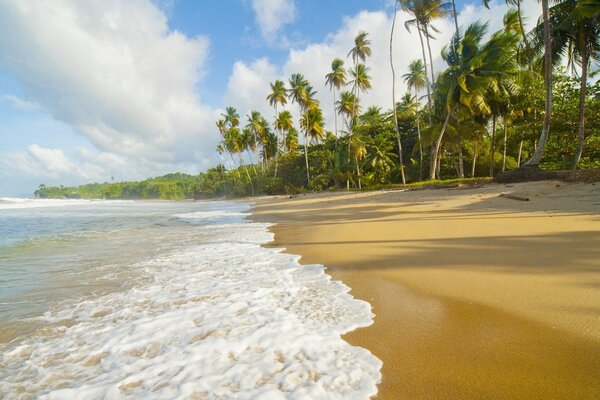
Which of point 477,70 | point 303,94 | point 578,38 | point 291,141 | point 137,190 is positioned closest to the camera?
point 578,38

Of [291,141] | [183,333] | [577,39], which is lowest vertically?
[183,333]

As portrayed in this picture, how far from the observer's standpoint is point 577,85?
1773 cm

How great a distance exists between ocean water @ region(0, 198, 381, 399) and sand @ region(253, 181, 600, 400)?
287 millimetres

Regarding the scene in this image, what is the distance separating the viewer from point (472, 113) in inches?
762

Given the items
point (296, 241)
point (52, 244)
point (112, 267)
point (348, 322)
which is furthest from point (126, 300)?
point (52, 244)

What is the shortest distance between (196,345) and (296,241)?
475 centimetres

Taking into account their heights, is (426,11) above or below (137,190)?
above

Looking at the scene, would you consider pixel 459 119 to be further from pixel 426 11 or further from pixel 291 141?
pixel 291 141

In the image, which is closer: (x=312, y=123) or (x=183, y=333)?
(x=183, y=333)

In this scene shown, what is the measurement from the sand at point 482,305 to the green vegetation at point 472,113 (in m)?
10.5

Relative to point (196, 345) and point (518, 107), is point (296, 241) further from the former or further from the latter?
point (518, 107)

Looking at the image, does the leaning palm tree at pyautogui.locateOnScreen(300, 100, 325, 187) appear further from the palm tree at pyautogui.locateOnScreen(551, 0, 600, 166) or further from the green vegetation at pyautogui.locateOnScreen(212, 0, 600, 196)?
the palm tree at pyautogui.locateOnScreen(551, 0, 600, 166)

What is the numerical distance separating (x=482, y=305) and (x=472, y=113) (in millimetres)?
20524

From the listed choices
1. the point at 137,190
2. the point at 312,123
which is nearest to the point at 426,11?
the point at 312,123
